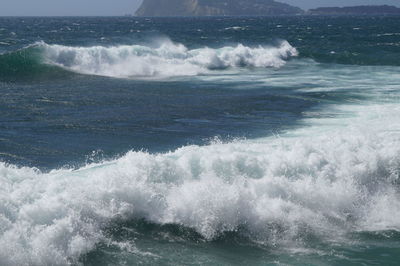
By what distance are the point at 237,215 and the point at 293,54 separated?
129ft

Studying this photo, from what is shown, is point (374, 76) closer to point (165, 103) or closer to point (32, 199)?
point (165, 103)

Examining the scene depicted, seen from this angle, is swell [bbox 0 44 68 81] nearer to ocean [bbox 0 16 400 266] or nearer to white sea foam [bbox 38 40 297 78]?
white sea foam [bbox 38 40 297 78]

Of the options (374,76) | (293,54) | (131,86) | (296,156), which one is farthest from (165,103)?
(293,54)

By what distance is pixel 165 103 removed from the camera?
871 inches

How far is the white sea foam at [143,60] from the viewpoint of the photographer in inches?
1342

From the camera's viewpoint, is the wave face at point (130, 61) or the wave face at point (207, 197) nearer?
the wave face at point (207, 197)

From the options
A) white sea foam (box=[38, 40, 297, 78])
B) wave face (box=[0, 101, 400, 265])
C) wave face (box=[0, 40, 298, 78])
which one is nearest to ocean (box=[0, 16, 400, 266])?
wave face (box=[0, 101, 400, 265])

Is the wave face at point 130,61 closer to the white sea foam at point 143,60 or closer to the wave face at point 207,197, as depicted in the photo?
the white sea foam at point 143,60

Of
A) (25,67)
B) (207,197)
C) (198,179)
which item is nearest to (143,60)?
(25,67)

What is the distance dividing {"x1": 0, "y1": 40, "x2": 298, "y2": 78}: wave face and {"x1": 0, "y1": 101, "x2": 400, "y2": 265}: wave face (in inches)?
838

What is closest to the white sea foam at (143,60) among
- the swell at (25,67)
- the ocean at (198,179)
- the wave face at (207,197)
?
the swell at (25,67)

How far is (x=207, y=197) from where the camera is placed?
34.5 ft

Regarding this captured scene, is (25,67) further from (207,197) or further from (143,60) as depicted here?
(207,197)

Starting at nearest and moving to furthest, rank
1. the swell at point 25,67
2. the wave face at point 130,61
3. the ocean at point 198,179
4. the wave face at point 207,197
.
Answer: the wave face at point 207,197 → the ocean at point 198,179 → the swell at point 25,67 → the wave face at point 130,61
